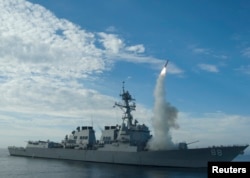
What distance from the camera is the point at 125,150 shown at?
5338cm

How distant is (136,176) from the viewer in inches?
1519

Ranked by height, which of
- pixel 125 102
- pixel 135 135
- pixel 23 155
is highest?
pixel 125 102

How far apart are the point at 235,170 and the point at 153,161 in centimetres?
3684

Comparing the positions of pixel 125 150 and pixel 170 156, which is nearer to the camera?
pixel 170 156

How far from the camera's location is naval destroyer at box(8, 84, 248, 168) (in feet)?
149

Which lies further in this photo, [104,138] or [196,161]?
[104,138]

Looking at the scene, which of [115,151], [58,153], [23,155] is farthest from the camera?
[23,155]

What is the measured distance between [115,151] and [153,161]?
835 centimetres

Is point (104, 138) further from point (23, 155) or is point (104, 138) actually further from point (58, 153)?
point (23, 155)

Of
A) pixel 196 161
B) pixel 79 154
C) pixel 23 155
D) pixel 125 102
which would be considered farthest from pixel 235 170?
pixel 23 155

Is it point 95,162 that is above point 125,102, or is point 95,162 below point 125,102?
below

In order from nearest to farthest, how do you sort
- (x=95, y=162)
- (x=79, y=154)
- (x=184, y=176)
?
(x=184, y=176)
(x=95, y=162)
(x=79, y=154)

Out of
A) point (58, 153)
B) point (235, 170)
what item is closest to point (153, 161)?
point (58, 153)

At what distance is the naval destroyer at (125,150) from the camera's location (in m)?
45.4
